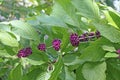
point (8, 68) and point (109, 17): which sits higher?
point (109, 17)

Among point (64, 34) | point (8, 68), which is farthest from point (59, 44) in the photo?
point (8, 68)

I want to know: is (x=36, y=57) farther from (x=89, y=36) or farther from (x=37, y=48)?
(x=89, y=36)

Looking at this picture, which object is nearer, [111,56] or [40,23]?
[111,56]

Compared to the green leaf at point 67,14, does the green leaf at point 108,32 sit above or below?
below

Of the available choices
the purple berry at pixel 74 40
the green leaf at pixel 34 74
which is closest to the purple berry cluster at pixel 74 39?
the purple berry at pixel 74 40

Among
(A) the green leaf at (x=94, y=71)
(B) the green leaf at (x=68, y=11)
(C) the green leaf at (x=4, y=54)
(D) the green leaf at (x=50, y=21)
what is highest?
(B) the green leaf at (x=68, y=11)

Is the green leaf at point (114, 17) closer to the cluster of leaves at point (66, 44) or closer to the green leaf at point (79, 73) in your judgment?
the cluster of leaves at point (66, 44)

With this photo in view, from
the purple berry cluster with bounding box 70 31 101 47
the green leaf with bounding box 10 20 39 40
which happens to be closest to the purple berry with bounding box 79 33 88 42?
the purple berry cluster with bounding box 70 31 101 47
